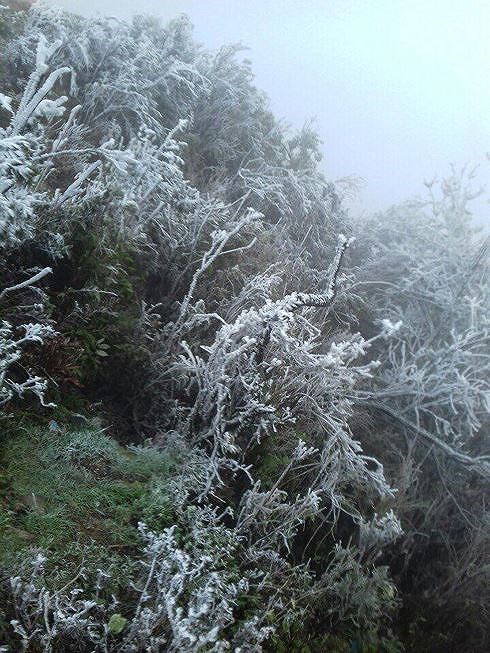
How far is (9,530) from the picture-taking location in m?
2.23

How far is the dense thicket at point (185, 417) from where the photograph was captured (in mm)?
2367

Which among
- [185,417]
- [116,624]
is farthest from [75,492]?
[185,417]

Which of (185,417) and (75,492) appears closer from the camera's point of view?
(75,492)

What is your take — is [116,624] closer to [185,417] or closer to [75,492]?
[75,492]

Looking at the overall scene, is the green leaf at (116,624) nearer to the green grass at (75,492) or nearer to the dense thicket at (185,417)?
the dense thicket at (185,417)

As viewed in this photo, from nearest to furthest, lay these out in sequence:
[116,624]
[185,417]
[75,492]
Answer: [116,624] < [75,492] < [185,417]

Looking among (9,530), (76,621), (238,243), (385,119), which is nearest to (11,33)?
(238,243)

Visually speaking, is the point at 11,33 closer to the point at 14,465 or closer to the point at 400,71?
the point at 14,465

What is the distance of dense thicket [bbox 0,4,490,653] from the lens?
2.37 meters

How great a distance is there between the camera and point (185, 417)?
12.0 feet

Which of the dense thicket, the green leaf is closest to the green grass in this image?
the dense thicket

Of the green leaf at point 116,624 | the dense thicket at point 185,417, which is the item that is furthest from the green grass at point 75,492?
the green leaf at point 116,624

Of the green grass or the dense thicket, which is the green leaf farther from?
the green grass

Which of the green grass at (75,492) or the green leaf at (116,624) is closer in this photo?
the green leaf at (116,624)
